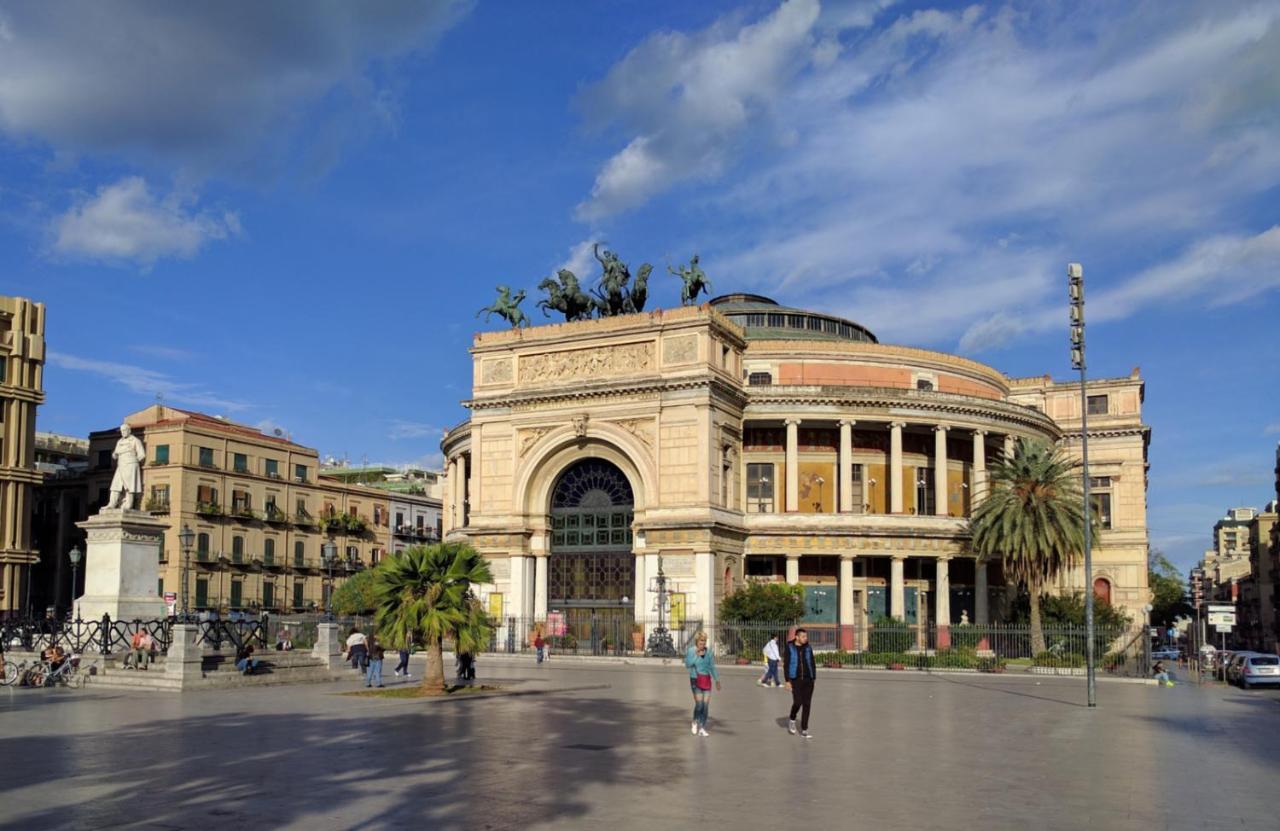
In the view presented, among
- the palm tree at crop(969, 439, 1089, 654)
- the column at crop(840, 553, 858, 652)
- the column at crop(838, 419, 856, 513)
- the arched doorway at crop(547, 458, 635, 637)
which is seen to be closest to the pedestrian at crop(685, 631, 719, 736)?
the palm tree at crop(969, 439, 1089, 654)

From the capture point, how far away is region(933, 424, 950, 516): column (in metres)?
61.3

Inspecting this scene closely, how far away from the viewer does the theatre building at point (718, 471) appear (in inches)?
2202

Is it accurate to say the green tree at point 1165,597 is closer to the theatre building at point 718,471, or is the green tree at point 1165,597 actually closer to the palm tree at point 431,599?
the theatre building at point 718,471

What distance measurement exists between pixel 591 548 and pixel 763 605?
394 inches

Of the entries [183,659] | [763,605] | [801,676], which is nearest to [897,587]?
[763,605]

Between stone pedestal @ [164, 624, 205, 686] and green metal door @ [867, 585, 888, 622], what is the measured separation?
39.1 metres

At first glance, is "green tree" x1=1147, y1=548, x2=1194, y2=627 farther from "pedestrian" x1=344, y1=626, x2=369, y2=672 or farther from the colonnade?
"pedestrian" x1=344, y1=626, x2=369, y2=672

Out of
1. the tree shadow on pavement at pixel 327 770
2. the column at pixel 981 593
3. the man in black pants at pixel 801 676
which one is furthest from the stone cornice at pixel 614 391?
the man in black pants at pixel 801 676

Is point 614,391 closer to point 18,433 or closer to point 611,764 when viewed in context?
point 18,433

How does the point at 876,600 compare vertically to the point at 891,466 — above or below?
below

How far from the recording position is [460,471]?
2862 inches

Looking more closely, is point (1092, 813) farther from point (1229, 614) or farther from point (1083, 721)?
point (1229, 614)

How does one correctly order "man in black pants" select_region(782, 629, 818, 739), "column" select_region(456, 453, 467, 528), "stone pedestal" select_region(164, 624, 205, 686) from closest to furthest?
"man in black pants" select_region(782, 629, 818, 739) < "stone pedestal" select_region(164, 624, 205, 686) < "column" select_region(456, 453, 467, 528)

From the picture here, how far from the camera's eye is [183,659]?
99.2 feet
